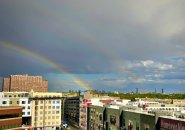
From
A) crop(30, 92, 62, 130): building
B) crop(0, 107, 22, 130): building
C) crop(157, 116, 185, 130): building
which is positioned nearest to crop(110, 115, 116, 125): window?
crop(0, 107, 22, 130): building

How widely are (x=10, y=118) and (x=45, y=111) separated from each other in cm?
6809

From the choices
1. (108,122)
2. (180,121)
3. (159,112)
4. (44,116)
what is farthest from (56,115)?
(180,121)

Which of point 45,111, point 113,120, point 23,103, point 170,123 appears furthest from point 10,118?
point 45,111

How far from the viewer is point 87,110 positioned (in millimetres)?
156750

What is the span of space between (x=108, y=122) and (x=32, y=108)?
66.9 meters

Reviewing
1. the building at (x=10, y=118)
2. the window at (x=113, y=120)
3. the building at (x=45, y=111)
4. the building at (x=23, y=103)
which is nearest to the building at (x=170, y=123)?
the window at (x=113, y=120)

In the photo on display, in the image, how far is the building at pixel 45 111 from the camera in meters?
179

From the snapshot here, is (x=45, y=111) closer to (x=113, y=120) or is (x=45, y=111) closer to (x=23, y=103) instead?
(x=23, y=103)

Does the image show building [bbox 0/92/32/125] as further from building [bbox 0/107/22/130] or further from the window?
the window

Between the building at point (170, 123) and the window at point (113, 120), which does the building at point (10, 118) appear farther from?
the building at point (170, 123)

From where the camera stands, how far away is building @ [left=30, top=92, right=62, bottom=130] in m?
179

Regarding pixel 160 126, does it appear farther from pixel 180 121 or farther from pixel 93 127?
pixel 93 127

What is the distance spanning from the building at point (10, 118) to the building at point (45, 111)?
5630 cm

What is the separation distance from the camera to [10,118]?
11575 cm
